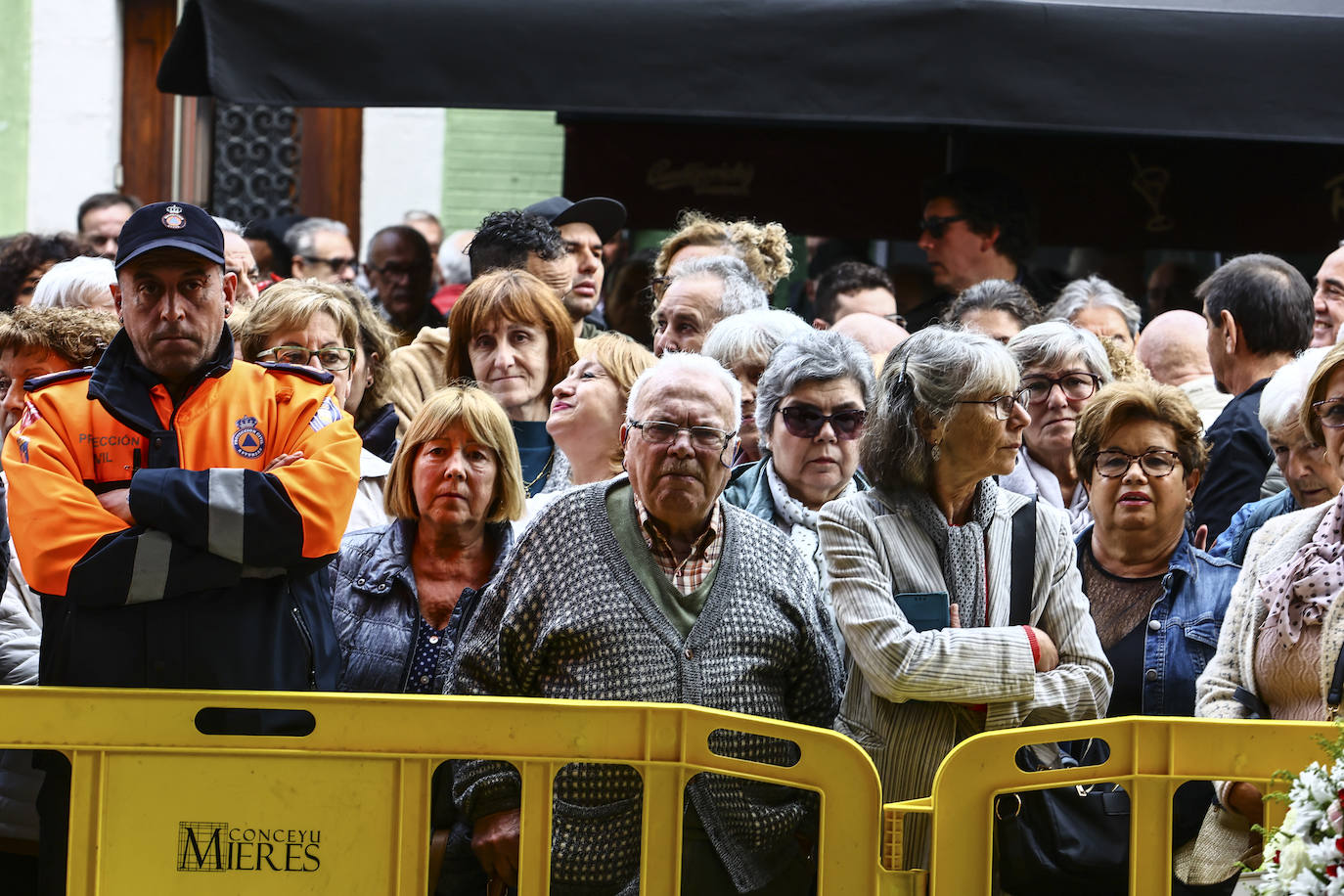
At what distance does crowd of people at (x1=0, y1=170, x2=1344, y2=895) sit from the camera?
3459 mm

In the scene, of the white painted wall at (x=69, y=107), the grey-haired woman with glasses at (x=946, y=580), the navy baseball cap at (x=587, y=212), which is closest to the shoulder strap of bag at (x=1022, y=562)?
the grey-haired woman with glasses at (x=946, y=580)

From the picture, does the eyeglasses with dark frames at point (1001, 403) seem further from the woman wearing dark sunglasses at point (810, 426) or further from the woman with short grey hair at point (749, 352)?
the woman with short grey hair at point (749, 352)

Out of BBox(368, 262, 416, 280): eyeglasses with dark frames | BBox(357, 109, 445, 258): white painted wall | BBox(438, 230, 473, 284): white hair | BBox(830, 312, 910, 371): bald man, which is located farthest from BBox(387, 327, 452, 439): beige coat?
BBox(357, 109, 445, 258): white painted wall

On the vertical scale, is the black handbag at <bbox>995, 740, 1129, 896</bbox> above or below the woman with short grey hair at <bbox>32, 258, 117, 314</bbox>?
below

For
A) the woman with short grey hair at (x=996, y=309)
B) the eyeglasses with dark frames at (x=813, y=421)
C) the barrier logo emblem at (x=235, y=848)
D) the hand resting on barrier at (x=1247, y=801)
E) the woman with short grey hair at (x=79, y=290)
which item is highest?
the woman with short grey hair at (x=996, y=309)

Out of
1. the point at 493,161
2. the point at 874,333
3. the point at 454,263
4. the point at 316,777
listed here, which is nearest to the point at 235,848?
the point at 316,777

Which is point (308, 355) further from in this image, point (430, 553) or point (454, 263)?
point (454, 263)

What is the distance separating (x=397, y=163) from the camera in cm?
1122

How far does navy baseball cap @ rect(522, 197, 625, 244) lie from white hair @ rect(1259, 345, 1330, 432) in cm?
296

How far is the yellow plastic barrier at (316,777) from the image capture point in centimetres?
321

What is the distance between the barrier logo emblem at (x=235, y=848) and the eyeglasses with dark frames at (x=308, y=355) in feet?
6.03

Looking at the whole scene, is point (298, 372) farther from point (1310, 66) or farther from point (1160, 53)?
point (1310, 66)

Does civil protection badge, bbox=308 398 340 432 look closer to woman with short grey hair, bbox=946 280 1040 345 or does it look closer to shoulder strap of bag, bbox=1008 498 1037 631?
shoulder strap of bag, bbox=1008 498 1037 631

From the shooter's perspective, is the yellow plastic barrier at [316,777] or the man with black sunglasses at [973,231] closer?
the yellow plastic barrier at [316,777]
